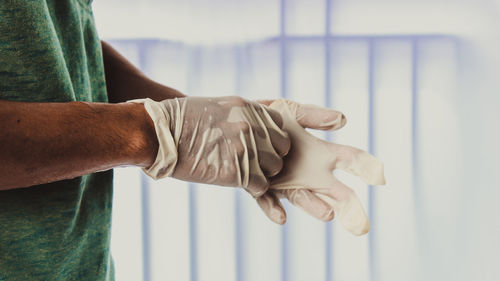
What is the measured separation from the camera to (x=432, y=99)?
1904 mm

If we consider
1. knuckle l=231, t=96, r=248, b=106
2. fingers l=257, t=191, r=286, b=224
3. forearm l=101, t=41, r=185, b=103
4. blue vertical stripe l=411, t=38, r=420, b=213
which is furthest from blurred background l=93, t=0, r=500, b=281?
knuckle l=231, t=96, r=248, b=106

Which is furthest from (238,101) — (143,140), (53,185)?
(53,185)

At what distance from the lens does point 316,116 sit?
68cm

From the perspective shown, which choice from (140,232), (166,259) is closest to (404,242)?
(166,259)

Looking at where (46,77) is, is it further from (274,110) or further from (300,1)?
(300,1)

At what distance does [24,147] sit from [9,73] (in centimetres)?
15

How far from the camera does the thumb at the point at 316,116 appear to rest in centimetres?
67

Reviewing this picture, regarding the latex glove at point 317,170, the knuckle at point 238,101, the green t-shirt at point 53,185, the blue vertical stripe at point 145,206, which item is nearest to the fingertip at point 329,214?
the latex glove at point 317,170

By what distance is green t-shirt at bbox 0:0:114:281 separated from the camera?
554 millimetres

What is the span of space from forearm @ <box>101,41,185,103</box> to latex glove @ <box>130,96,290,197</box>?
0.89 feet

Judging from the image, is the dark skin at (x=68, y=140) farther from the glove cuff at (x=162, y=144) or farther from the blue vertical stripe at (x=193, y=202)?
the blue vertical stripe at (x=193, y=202)

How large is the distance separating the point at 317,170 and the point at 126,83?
1.62 ft

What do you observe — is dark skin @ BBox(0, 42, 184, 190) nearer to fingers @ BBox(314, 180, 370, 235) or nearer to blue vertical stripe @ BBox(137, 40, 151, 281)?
fingers @ BBox(314, 180, 370, 235)

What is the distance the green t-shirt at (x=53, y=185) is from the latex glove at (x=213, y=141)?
0.47ft
